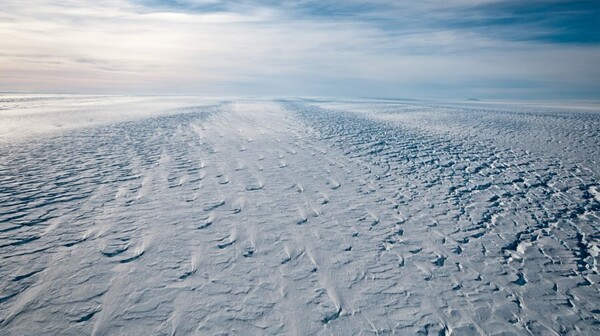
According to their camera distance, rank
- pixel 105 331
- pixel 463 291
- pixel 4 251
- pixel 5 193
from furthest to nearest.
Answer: pixel 5 193 < pixel 4 251 < pixel 463 291 < pixel 105 331

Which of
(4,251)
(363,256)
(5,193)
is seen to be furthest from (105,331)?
(5,193)

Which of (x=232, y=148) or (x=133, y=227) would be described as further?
(x=232, y=148)

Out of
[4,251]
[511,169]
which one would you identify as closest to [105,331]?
[4,251]

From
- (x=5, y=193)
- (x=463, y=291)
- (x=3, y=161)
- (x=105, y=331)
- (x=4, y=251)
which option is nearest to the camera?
(x=105, y=331)

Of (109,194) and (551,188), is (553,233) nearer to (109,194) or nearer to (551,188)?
(551,188)

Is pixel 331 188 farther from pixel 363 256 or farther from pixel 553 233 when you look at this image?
pixel 553 233

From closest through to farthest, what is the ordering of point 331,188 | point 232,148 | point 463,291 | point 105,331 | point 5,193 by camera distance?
point 105,331
point 463,291
point 5,193
point 331,188
point 232,148
